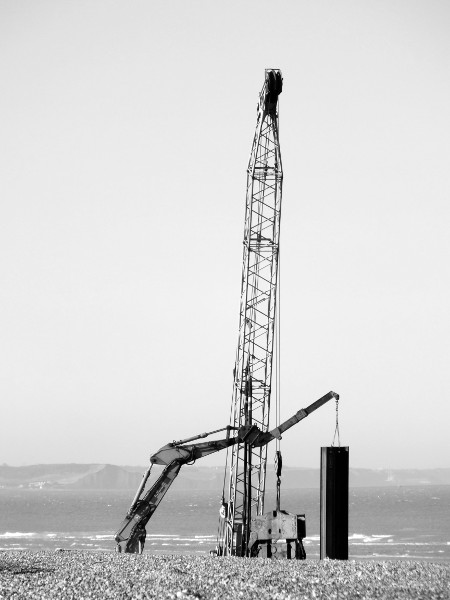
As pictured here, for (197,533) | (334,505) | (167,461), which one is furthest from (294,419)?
(197,533)

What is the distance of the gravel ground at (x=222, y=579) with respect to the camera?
2255 cm

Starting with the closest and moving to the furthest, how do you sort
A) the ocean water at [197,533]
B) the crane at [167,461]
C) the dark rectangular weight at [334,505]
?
the dark rectangular weight at [334,505], the crane at [167,461], the ocean water at [197,533]

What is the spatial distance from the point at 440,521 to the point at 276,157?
109092 millimetres

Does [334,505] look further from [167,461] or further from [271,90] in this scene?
[271,90]

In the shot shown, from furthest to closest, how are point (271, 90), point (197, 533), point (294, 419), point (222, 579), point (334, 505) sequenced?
point (197, 533) → point (271, 90) → point (294, 419) → point (334, 505) → point (222, 579)

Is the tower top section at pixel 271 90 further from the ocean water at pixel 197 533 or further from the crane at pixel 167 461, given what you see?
the ocean water at pixel 197 533

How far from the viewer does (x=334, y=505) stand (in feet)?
106

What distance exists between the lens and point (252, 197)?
49.6 metres

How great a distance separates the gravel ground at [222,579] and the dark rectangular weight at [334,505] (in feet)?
8.94

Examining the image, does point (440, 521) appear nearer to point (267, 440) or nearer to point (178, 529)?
point (178, 529)

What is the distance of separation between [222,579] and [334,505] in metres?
8.03

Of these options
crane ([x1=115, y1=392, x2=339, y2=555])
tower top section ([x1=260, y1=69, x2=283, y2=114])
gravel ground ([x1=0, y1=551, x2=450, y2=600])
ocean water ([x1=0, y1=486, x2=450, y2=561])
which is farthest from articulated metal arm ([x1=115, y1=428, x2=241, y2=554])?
ocean water ([x1=0, y1=486, x2=450, y2=561])

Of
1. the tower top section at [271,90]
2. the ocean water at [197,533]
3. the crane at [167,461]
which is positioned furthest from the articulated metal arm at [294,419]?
the ocean water at [197,533]

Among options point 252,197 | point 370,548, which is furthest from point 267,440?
point 370,548
